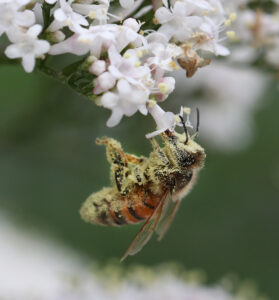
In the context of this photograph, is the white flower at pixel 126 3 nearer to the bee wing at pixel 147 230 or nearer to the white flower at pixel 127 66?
the white flower at pixel 127 66

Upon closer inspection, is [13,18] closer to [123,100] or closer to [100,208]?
[123,100]

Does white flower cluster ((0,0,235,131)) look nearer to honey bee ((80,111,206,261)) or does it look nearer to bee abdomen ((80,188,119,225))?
honey bee ((80,111,206,261))

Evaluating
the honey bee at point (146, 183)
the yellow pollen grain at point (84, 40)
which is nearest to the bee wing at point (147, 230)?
the honey bee at point (146, 183)

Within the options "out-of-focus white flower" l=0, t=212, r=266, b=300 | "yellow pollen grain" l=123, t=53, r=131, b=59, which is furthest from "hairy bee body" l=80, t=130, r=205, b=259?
"out-of-focus white flower" l=0, t=212, r=266, b=300

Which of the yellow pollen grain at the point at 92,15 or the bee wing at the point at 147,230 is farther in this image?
the bee wing at the point at 147,230

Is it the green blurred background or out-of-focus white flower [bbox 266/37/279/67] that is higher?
out-of-focus white flower [bbox 266/37/279/67]

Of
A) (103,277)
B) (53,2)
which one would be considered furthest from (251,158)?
(53,2)
